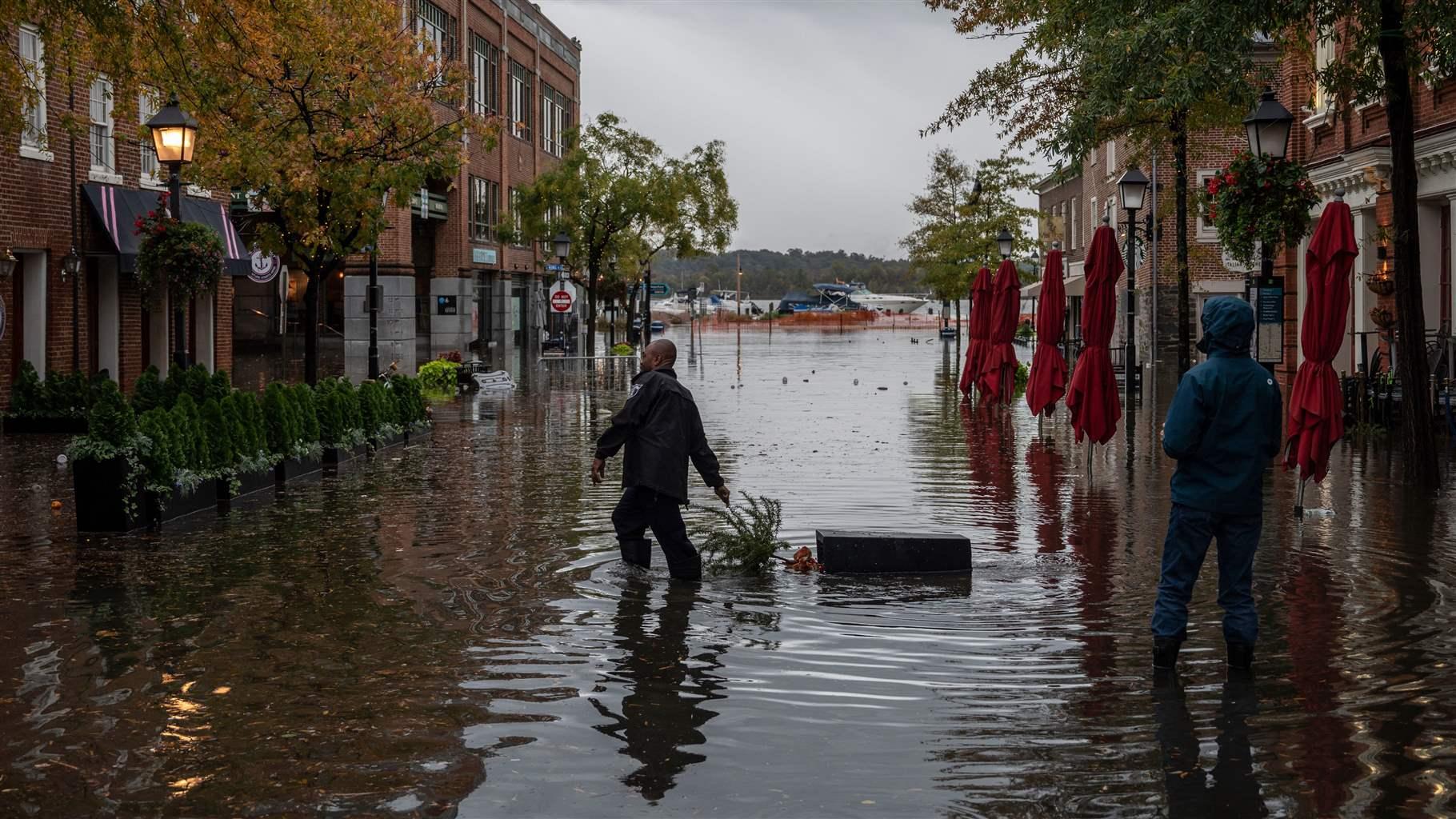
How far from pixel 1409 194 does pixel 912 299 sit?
16530 cm

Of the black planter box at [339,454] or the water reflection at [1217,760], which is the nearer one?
the water reflection at [1217,760]

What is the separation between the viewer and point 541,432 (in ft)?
75.3

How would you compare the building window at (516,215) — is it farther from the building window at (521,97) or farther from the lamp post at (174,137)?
the lamp post at (174,137)

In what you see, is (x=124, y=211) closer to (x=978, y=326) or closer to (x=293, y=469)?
(x=293, y=469)

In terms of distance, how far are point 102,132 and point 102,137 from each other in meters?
0.09

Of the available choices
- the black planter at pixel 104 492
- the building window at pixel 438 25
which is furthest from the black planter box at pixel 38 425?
the building window at pixel 438 25

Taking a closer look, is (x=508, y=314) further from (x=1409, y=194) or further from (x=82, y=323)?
(x=1409, y=194)

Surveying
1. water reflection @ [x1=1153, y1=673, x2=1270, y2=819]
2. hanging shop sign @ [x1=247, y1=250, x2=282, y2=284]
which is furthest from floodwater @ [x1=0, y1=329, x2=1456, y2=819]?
hanging shop sign @ [x1=247, y1=250, x2=282, y2=284]

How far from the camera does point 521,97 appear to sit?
69.0 m

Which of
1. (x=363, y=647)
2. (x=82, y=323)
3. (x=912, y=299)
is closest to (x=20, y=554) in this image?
(x=363, y=647)

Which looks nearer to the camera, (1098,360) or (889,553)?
(889,553)

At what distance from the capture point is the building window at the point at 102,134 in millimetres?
27047

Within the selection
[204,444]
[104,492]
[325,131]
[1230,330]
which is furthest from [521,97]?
[1230,330]

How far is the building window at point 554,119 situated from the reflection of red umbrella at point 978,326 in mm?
46632
